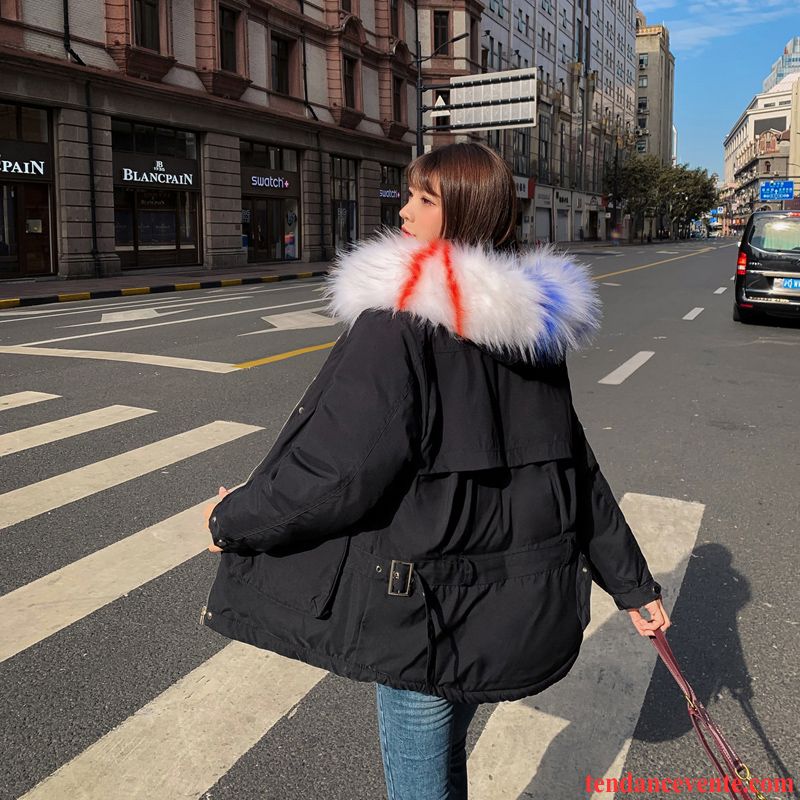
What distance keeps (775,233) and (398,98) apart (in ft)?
96.2

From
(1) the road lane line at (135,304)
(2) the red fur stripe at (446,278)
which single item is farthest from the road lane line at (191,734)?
(1) the road lane line at (135,304)

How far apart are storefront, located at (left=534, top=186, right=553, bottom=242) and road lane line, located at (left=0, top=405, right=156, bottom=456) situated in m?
54.2

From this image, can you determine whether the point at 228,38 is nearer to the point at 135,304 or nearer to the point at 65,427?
the point at 135,304

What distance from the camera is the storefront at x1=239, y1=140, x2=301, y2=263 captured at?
97.1 ft

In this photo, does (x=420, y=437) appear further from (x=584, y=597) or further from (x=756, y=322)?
(x=756, y=322)

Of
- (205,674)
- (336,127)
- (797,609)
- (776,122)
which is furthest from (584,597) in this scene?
(776,122)

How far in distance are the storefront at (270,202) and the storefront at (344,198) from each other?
2.37 meters

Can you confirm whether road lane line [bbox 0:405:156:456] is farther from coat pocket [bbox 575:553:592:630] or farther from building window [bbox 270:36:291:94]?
building window [bbox 270:36:291:94]

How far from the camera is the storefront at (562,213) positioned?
63522mm

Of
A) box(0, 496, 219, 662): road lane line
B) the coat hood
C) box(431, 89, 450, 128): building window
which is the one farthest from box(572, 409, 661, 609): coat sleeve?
box(431, 89, 450, 128): building window

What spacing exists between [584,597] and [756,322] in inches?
521

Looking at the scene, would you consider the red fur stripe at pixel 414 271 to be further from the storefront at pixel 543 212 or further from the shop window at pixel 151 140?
the storefront at pixel 543 212

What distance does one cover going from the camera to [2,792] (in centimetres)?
236

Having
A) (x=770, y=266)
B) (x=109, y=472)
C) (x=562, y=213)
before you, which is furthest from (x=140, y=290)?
(x=562, y=213)
